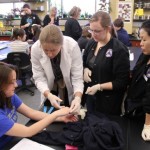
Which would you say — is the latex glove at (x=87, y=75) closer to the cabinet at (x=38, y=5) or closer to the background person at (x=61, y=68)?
the background person at (x=61, y=68)

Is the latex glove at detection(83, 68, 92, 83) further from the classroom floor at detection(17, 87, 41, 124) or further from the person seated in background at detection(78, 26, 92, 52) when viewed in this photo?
the person seated in background at detection(78, 26, 92, 52)

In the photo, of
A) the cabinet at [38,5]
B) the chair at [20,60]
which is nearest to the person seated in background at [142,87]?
the chair at [20,60]

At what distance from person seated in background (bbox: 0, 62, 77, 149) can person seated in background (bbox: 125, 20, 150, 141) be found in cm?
39

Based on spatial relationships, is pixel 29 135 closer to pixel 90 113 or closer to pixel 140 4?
pixel 90 113

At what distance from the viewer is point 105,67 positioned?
165 cm

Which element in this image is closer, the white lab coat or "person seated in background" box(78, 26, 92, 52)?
the white lab coat

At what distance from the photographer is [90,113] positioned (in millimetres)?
1442

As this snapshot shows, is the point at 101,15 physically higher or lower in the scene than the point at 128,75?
higher

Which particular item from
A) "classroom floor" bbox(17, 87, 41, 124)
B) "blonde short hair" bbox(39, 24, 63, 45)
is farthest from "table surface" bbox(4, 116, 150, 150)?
"classroom floor" bbox(17, 87, 41, 124)

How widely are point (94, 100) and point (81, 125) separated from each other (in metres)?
0.57

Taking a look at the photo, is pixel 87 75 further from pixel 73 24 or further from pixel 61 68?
pixel 73 24

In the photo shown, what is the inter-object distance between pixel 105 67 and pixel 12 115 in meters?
0.73

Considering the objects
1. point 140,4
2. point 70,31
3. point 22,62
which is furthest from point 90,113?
point 140,4

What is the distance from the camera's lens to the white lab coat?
5.50ft
